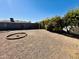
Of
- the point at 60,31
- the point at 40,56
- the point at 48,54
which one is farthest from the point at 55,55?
the point at 60,31

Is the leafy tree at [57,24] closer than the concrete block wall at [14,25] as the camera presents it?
Yes

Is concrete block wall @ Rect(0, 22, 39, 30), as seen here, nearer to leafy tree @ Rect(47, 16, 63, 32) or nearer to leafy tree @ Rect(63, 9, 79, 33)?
leafy tree @ Rect(47, 16, 63, 32)

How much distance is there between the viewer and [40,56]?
9812 mm

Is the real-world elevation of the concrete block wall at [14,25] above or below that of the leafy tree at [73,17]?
below

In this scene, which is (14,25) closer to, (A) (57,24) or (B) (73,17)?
(A) (57,24)

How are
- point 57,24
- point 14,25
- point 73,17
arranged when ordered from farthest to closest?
point 14,25 < point 57,24 < point 73,17

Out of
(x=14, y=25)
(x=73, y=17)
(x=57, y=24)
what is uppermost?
(x=73, y=17)

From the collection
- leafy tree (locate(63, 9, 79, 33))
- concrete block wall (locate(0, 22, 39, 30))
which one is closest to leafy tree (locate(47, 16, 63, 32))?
leafy tree (locate(63, 9, 79, 33))

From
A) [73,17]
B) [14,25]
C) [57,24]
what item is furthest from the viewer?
[14,25]

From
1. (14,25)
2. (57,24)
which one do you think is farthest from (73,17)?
(14,25)

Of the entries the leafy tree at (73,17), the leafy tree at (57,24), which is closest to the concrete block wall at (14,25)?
the leafy tree at (57,24)

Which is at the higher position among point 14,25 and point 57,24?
point 57,24

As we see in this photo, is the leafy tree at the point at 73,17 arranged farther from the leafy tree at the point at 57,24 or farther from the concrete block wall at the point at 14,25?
the concrete block wall at the point at 14,25

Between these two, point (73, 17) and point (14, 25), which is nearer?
point (73, 17)
